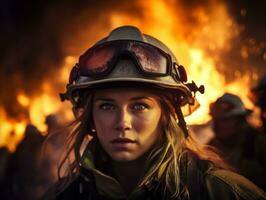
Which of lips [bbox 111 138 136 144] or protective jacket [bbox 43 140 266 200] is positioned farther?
lips [bbox 111 138 136 144]

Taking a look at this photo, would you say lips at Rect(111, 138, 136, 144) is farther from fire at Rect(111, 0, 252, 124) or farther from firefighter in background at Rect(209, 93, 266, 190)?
fire at Rect(111, 0, 252, 124)

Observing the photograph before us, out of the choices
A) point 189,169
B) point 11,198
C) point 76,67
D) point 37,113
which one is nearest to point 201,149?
point 189,169

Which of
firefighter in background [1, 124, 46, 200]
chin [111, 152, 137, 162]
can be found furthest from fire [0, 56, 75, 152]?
chin [111, 152, 137, 162]

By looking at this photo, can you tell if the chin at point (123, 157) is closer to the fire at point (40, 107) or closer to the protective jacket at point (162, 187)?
the protective jacket at point (162, 187)

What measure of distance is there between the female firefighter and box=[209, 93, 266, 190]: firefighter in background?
2.50m

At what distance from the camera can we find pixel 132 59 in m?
2.81

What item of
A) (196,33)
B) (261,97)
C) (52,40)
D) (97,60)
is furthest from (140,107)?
(52,40)

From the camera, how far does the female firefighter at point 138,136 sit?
2.60 meters

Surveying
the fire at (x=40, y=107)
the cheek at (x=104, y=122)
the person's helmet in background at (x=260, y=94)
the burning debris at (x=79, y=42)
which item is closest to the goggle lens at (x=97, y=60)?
the cheek at (x=104, y=122)

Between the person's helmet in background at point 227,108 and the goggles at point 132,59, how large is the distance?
11.8 feet

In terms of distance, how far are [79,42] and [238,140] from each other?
11730 millimetres

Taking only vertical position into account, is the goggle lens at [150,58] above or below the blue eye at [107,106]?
above

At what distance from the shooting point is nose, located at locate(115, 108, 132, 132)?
2660 mm

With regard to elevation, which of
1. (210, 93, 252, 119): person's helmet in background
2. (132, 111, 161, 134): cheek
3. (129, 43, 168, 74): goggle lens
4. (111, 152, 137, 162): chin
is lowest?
(111, 152, 137, 162): chin
